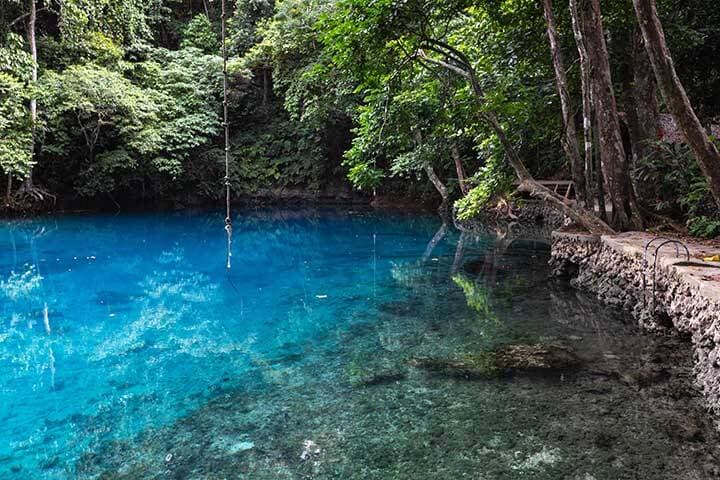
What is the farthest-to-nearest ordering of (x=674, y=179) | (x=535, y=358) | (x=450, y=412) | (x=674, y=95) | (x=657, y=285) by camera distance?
(x=674, y=179) → (x=657, y=285) → (x=535, y=358) → (x=674, y=95) → (x=450, y=412)

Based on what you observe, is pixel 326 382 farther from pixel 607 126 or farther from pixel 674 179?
pixel 674 179

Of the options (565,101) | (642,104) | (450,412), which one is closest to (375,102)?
(565,101)

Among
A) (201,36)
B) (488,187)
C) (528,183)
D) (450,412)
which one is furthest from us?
(201,36)

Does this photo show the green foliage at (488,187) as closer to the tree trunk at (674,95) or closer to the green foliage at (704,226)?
the green foliage at (704,226)

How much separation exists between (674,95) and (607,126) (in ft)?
9.11

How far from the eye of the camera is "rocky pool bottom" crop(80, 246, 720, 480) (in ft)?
9.67

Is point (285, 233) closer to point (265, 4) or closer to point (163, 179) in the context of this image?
point (163, 179)

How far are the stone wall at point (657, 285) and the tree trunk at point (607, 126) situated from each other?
19.8 inches

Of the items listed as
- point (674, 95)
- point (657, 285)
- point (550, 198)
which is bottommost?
point (657, 285)

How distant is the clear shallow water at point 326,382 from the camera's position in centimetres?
304

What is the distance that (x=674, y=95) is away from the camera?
383cm

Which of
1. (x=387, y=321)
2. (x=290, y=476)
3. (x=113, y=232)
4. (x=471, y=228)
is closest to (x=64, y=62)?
(x=113, y=232)

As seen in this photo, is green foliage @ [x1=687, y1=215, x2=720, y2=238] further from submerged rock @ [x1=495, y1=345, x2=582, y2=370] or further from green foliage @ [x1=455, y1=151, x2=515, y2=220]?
submerged rock @ [x1=495, y1=345, x2=582, y2=370]

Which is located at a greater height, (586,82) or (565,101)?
(586,82)
